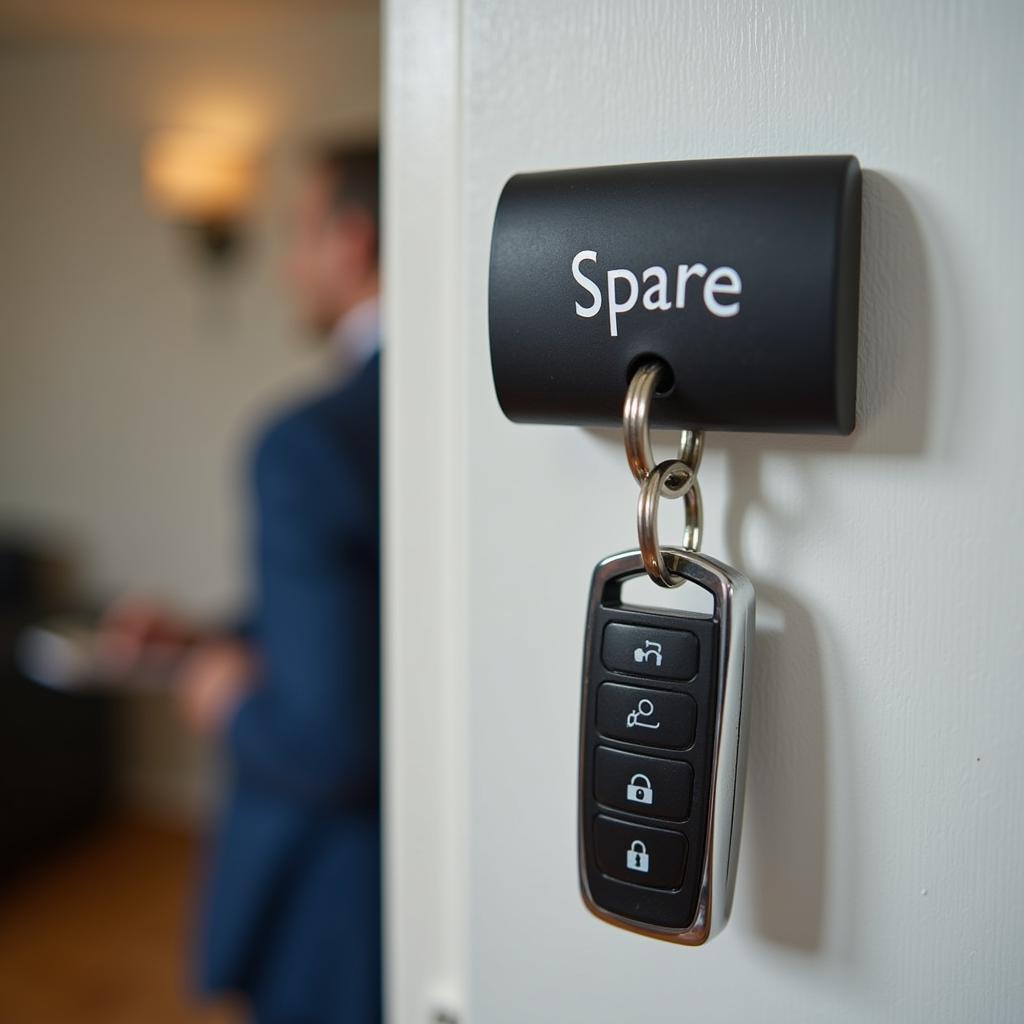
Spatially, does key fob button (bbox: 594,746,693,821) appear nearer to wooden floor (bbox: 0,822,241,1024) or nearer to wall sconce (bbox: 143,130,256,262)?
wooden floor (bbox: 0,822,241,1024)

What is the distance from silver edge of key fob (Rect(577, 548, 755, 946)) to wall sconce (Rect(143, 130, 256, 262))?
2632mm

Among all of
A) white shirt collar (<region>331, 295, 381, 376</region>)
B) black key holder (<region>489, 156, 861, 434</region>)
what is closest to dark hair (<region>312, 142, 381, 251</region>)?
white shirt collar (<region>331, 295, 381, 376</region>)

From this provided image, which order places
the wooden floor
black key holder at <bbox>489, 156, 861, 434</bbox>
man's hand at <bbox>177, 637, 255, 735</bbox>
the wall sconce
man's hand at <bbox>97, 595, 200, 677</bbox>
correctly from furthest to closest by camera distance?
the wall sconce < the wooden floor < man's hand at <bbox>97, 595, 200, 677</bbox> < man's hand at <bbox>177, 637, 255, 735</bbox> < black key holder at <bbox>489, 156, 861, 434</bbox>

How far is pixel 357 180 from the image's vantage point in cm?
155

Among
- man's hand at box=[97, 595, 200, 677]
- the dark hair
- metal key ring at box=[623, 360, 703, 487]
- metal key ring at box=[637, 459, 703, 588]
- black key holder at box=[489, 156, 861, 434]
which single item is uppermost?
the dark hair

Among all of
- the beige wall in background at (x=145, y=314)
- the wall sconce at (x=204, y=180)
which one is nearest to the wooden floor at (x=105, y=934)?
the beige wall in background at (x=145, y=314)

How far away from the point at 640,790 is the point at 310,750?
989 mm

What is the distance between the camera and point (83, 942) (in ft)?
7.79

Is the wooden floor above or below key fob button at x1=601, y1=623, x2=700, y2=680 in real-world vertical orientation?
below

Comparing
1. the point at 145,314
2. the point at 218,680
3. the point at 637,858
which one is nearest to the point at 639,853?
the point at 637,858

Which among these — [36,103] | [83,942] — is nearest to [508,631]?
[83,942]

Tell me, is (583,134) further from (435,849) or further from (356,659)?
(356,659)

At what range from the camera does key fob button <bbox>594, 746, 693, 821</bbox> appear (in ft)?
0.97

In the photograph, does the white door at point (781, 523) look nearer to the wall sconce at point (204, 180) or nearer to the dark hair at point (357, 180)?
the dark hair at point (357, 180)
